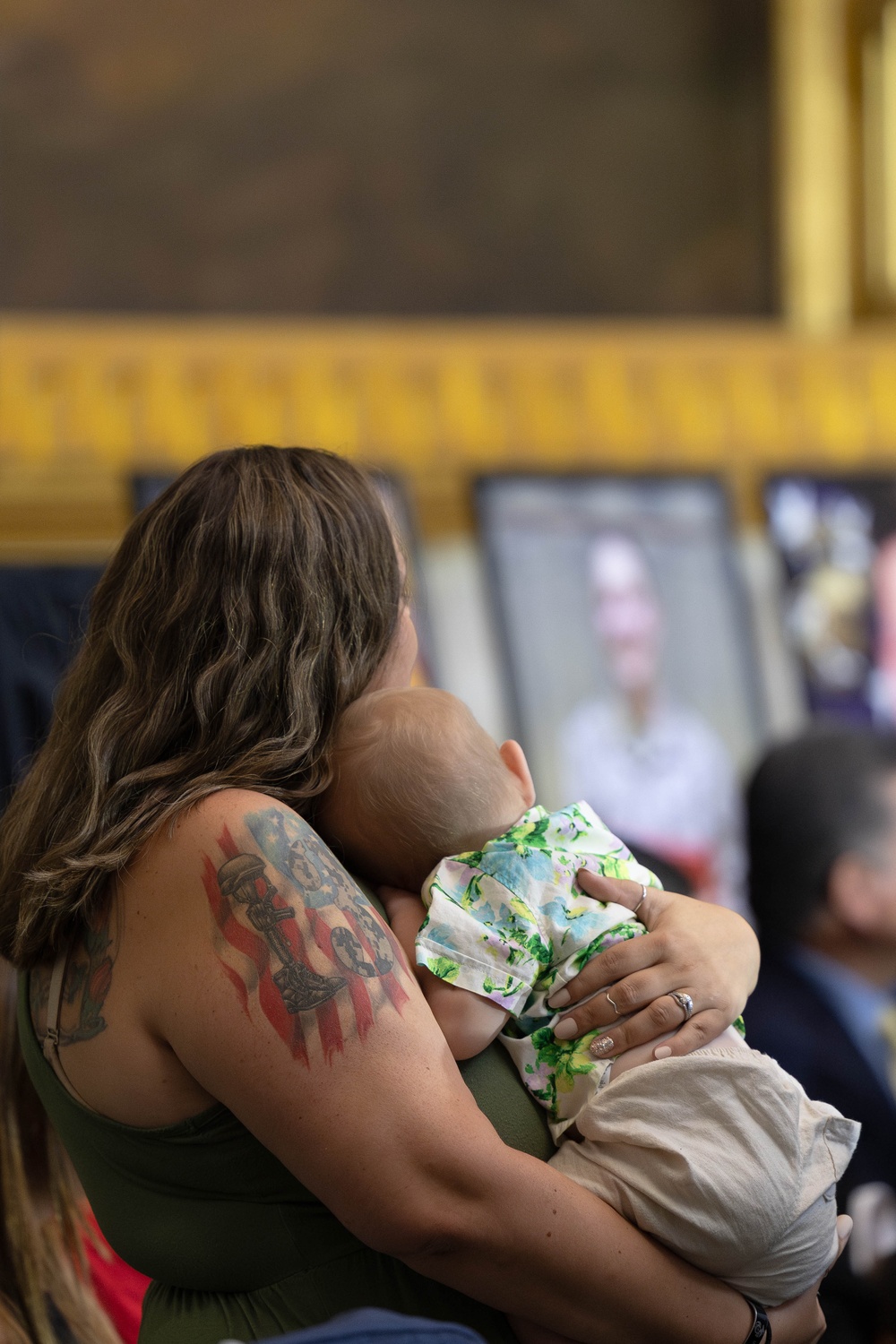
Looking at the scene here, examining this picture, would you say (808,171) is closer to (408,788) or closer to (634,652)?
(634,652)

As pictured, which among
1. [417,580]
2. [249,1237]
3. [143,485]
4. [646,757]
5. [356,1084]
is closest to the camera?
[356,1084]

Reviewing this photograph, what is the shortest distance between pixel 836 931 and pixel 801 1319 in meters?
2.22

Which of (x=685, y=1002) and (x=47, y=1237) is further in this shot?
(x=47, y=1237)

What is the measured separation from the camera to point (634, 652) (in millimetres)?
5359

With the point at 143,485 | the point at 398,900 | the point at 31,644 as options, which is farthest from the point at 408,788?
the point at 143,485

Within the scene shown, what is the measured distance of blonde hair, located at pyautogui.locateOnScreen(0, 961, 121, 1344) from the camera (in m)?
1.99

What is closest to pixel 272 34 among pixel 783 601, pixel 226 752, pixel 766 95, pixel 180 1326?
pixel 766 95

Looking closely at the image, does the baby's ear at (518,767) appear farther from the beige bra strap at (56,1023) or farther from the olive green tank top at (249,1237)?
the beige bra strap at (56,1023)

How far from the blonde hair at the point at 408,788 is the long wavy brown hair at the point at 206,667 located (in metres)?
0.04

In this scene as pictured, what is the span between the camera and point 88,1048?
5.02 ft

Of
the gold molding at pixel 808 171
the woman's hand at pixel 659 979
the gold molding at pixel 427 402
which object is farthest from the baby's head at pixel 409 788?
the gold molding at pixel 808 171

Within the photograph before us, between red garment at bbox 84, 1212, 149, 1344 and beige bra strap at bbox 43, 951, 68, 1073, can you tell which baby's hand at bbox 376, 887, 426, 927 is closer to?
beige bra strap at bbox 43, 951, 68, 1073

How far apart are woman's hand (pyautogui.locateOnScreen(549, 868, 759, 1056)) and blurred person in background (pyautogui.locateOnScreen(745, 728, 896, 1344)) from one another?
4.79 feet

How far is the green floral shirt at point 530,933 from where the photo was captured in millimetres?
1537
